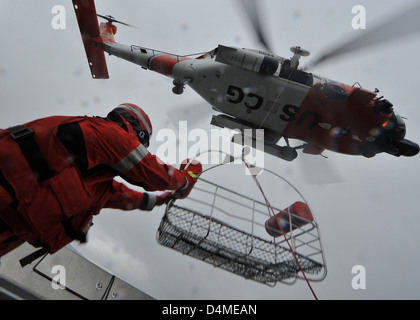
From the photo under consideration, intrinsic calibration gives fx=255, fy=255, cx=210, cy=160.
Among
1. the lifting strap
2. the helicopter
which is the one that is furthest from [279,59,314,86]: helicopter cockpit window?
the lifting strap

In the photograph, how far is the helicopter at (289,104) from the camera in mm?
4859

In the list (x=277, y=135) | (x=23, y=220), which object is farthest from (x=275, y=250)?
(x=277, y=135)

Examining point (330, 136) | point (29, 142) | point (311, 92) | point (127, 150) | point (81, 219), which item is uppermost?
point (311, 92)

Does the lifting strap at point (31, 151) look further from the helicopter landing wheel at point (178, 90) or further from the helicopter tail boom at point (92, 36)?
the helicopter tail boom at point (92, 36)

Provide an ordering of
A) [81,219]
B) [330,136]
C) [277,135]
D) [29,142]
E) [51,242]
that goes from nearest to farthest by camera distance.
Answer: [29,142], [51,242], [81,219], [330,136], [277,135]

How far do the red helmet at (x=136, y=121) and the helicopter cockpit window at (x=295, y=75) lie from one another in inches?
127

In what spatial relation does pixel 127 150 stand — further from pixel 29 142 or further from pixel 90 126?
pixel 29 142

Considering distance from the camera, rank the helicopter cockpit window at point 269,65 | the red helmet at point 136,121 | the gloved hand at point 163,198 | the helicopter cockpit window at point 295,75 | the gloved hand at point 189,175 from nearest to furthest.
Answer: the red helmet at point 136,121, the gloved hand at point 189,175, the gloved hand at point 163,198, the helicopter cockpit window at point 269,65, the helicopter cockpit window at point 295,75

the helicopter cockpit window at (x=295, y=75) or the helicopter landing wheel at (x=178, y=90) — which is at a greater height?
the helicopter cockpit window at (x=295, y=75)

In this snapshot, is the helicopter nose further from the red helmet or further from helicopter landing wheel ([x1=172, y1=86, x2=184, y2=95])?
the red helmet

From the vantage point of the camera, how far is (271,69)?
4879 mm

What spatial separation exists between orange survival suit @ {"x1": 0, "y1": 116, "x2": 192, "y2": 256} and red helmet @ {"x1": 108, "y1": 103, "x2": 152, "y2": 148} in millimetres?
363

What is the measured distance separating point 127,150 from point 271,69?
144 inches

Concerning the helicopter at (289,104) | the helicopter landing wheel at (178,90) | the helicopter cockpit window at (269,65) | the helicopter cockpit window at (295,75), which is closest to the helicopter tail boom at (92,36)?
the helicopter at (289,104)
